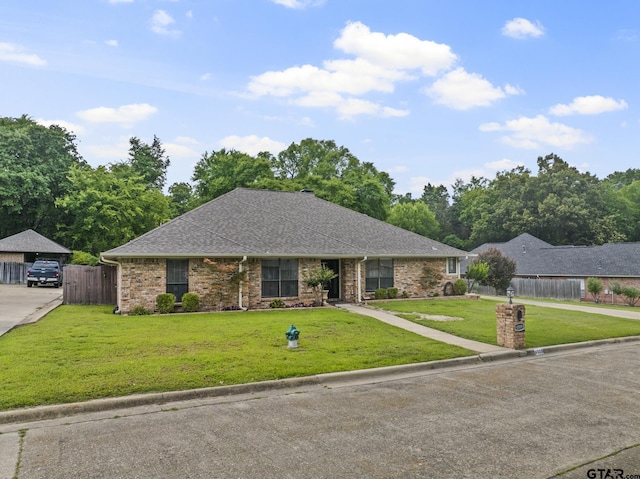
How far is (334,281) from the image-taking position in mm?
21594

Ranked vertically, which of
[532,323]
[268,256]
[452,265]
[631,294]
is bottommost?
[631,294]

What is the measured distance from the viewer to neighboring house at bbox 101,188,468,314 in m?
17.0

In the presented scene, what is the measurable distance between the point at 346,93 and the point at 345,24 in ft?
24.1

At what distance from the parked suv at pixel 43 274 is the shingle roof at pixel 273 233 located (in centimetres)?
1363

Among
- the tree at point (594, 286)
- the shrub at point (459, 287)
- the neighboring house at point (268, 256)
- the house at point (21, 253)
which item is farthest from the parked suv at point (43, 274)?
the tree at point (594, 286)

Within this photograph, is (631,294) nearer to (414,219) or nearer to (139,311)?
(139,311)

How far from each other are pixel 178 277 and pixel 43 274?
16.8 m

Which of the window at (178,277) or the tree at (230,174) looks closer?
the window at (178,277)

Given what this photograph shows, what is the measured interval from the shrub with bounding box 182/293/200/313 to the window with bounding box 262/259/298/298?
3.02 meters

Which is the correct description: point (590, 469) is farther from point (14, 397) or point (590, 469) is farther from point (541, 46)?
point (541, 46)

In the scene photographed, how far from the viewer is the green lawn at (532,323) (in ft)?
40.7

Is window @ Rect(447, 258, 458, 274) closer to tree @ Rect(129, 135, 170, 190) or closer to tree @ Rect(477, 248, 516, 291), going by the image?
tree @ Rect(477, 248, 516, 291)

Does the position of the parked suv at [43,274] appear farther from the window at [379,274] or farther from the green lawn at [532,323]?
the green lawn at [532,323]

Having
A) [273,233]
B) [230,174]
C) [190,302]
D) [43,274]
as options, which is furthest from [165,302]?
[230,174]
